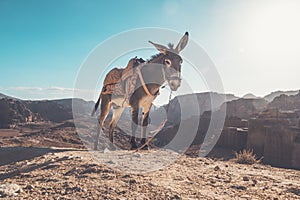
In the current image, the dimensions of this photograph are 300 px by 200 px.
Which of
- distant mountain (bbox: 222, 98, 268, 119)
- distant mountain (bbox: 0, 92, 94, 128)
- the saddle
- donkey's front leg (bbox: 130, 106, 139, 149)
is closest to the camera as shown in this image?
donkey's front leg (bbox: 130, 106, 139, 149)

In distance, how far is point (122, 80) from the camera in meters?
6.45

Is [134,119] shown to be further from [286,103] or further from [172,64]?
[286,103]

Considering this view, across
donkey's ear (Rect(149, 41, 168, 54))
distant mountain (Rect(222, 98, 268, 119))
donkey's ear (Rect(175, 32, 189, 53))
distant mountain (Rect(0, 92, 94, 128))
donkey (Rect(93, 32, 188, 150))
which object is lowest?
distant mountain (Rect(0, 92, 94, 128))

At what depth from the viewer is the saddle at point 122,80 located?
5.78m

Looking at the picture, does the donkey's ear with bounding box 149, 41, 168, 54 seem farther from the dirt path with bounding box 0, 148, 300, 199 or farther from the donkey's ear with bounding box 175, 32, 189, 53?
the dirt path with bounding box 0, 148, 300, 199

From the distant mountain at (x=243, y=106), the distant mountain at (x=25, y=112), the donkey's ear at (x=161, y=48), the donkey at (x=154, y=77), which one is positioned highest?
the distant mountain at (x=243, y=106)

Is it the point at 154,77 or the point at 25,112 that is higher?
the point at 154,77

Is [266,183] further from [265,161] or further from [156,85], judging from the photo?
[265,161]

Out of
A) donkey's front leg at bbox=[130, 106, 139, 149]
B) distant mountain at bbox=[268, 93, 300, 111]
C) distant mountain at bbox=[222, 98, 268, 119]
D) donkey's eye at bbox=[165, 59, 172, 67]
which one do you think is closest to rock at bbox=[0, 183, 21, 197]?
donkey's front leg at bbox=[130, 106, 139, 149]

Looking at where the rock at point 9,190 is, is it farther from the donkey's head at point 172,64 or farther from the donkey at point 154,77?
the donkey's head at point 172,64

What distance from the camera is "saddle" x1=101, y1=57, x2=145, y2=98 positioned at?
578cm

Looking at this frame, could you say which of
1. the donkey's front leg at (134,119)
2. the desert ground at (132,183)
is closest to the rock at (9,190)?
the desert ground at (132,183)

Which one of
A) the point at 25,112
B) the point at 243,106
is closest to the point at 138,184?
the point at 243,106

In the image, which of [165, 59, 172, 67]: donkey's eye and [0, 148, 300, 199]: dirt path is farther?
[165, 59, 172, 67]: donkey's eye
